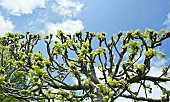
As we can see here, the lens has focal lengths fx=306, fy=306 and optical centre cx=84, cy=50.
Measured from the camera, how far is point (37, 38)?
603 inches

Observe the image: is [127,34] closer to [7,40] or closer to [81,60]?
[81,60]

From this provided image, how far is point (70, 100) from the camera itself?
9.29m

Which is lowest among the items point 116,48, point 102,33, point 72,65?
point 72,65

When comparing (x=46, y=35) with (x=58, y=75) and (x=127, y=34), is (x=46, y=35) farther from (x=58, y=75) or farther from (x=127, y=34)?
(x=127, y=34)

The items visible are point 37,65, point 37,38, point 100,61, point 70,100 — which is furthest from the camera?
point 37,38

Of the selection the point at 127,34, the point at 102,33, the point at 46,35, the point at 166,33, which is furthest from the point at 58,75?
the point at 166,33

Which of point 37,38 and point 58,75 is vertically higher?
point 37,38

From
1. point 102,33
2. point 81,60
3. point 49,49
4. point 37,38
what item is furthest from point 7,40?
point 81,60

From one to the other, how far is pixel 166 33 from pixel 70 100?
4716 mm

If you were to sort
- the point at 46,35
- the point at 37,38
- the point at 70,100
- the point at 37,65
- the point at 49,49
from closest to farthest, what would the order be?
the point at 70,100
the point at 37,65
the point at 49,49
the point at 46,35
the point at 37,38

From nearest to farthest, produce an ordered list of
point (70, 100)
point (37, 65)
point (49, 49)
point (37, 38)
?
1. point (70, 100)
2. point (37, 65)
3. point (49, 49)
4. point (37, 38)

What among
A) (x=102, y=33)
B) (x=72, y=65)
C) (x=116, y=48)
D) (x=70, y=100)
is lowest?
(x=70, y=100)

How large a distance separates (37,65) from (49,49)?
6.98ft

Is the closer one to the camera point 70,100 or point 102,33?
point 70,100
